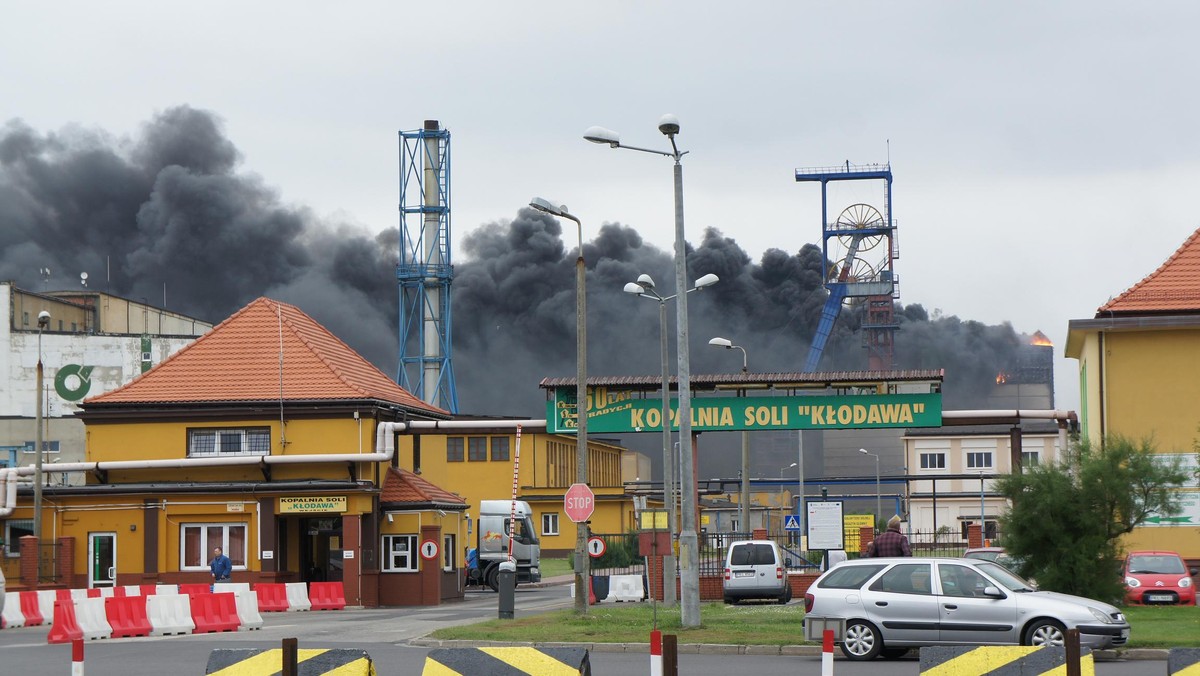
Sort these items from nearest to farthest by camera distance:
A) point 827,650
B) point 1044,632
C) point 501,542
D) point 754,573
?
point 827,650, point 1044,632, point 754,573, point 501,542

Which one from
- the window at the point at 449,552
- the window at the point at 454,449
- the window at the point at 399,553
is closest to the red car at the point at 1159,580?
the window at the point at 399,553

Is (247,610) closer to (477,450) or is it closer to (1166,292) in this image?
(1166,292)

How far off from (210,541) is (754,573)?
15453mm

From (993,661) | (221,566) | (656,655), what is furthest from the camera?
(221,566)

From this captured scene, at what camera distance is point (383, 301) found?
4993 inches

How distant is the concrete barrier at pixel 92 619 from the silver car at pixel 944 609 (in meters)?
14.6

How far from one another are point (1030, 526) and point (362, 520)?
20.8m

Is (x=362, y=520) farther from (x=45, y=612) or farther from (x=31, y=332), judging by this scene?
(x=31, y=332)

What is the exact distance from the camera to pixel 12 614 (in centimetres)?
3097

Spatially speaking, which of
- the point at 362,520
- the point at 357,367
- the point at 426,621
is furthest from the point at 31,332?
the point at 426,621

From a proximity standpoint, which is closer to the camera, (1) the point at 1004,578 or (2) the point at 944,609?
(2) the point at 944,609

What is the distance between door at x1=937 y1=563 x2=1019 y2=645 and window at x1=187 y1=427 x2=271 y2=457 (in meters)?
Result: 25.9

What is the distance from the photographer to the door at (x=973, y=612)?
18859 millimetres

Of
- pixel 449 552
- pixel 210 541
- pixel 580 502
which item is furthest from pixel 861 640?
pixel 210 541
